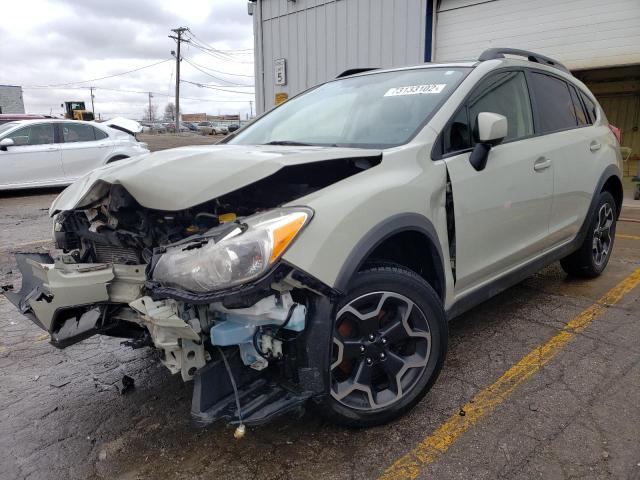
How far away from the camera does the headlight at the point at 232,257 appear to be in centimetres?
186

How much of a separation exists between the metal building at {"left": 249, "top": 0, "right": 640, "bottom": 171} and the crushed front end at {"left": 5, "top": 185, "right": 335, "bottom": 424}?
7.50m

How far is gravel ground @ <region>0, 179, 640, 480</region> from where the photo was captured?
2150 millimetres

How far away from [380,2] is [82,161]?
23.3 feet

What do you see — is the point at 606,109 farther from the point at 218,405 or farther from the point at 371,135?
the point at 218,405

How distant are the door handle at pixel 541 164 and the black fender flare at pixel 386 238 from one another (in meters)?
1.16

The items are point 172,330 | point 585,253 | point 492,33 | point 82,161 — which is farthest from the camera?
point 82,161

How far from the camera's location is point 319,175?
236 cm

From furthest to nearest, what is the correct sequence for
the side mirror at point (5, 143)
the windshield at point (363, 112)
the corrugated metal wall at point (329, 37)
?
1. the side mirror at point (5, 143)
2. the corrugated metal wall at point (329, 37)
3. the windshield at point (363, 112)

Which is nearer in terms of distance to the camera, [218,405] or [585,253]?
[218,405]

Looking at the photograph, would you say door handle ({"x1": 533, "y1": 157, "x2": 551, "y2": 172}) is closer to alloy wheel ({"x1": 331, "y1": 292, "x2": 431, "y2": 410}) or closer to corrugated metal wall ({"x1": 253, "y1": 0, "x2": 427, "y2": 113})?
alloy wheel ({"x1": 331, "y1": 292, "x2": 431, "y2": 410})

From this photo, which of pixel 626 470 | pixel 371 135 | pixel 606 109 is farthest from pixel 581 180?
pixel 606 109

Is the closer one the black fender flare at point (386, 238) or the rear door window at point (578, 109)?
the black fender flare at point (386, 238)

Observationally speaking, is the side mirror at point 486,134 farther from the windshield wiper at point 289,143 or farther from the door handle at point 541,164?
the windshield wiper at point 289,143

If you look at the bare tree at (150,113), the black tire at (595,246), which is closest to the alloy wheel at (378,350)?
the black tire at (595,246)
